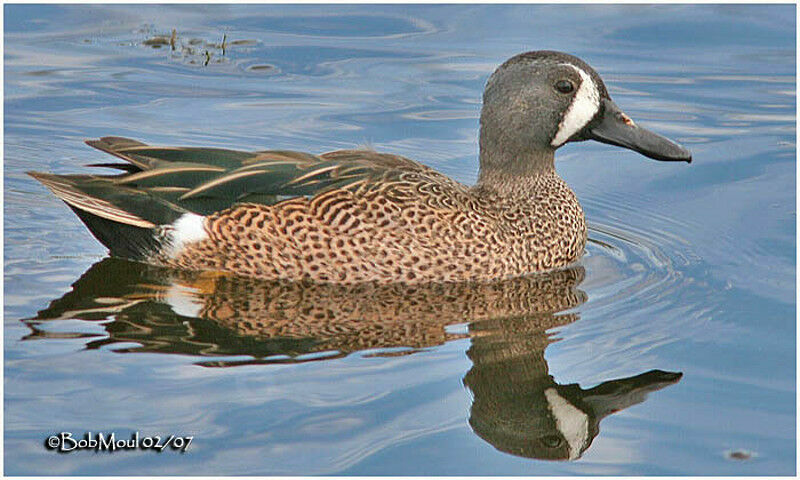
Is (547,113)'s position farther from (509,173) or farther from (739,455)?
(739,455)

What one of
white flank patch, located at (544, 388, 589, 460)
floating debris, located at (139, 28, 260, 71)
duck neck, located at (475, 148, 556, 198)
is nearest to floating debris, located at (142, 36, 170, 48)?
floating debris, located at (139, 28, 260, 71)

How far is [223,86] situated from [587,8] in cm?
407

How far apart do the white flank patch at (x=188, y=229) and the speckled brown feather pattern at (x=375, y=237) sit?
0.04m

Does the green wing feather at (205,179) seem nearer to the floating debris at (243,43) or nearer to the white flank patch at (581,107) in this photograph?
the white flank patch at (581,107)

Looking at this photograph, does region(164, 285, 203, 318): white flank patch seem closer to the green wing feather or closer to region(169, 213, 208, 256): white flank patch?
region(169, 213, 208, 256): white flank patch

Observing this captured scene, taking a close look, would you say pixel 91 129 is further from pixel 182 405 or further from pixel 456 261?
pixel 182 405

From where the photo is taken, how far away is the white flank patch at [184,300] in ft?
27.0

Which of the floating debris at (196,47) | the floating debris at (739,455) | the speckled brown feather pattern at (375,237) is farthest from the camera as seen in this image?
the floating debris at (196,47)

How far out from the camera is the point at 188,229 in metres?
8.79

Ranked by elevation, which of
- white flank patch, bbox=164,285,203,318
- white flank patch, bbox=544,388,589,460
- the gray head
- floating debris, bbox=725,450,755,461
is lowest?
white flank patch, bbox=544,388,589,460

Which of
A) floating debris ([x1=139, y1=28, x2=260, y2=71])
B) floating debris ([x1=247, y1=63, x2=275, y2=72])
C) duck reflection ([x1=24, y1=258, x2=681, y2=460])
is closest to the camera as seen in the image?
duck reflection ([x1=24, y1=258, x2=681, y2=460])

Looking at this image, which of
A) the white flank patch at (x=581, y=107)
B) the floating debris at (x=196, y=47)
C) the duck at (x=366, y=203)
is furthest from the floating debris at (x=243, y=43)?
the white flank patch at (x=581, y=107)

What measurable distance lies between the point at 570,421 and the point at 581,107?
262cm

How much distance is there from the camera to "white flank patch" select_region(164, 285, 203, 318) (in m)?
8.23
